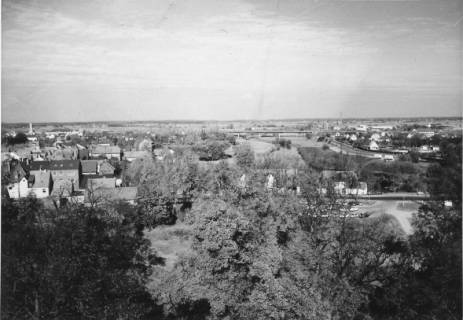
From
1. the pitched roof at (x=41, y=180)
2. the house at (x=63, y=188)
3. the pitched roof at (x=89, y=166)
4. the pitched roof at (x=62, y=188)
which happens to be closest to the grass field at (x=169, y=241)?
the house at (x=63, y=188)

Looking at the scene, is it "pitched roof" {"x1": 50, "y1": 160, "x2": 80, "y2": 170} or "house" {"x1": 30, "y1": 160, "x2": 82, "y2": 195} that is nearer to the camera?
"house" {"x1": 30, "y1": 160, "x2": 82, "y2": 195}

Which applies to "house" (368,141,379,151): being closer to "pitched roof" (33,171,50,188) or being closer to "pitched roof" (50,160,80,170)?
"pitched roof" (50,160,80,170)

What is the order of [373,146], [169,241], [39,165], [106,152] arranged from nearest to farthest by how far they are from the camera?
[169,241] → [39,165] → [373,146] → [106,152]

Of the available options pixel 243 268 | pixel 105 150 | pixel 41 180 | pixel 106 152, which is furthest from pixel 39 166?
pixel 243 268

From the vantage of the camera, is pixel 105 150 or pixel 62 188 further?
pixel 105 150

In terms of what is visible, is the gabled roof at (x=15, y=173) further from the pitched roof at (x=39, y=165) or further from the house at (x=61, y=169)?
the pitched roof at (x=39, y=165)

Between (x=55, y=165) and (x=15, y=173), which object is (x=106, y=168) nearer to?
(x=55, y=165)

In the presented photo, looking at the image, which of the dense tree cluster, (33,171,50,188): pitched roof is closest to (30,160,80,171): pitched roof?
(33,171,50,188): pitched roof

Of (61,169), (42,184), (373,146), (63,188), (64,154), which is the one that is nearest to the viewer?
(63,188)

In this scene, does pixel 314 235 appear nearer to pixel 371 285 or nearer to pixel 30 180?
pixel 371 285
